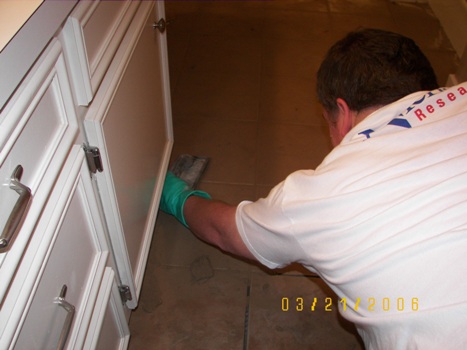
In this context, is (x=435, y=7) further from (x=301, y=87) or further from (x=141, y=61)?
(x=141, y=61)

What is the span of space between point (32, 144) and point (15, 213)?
0.41ft

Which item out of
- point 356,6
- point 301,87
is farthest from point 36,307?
point 356,6

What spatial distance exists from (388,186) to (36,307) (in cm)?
54

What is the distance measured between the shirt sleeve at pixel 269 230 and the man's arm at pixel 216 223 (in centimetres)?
6

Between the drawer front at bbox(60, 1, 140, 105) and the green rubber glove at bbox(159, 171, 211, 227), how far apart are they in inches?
25.4

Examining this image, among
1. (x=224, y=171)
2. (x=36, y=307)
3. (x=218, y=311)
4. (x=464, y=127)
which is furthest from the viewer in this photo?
(x=224, y=171)

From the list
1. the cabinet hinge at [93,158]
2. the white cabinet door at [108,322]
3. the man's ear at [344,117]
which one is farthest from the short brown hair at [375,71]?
the white cabinet door at [108,322]

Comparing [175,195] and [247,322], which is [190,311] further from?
[175,195]

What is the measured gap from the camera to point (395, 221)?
619 mm

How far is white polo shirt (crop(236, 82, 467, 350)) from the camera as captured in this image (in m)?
0.58

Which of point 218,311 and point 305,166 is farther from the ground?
point 305,166

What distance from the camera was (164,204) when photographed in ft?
4.87

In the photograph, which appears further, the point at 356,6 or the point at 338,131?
the point at 356,6

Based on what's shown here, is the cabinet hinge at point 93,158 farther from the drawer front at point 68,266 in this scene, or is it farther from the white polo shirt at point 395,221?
the white polo shirt at point 395,221
